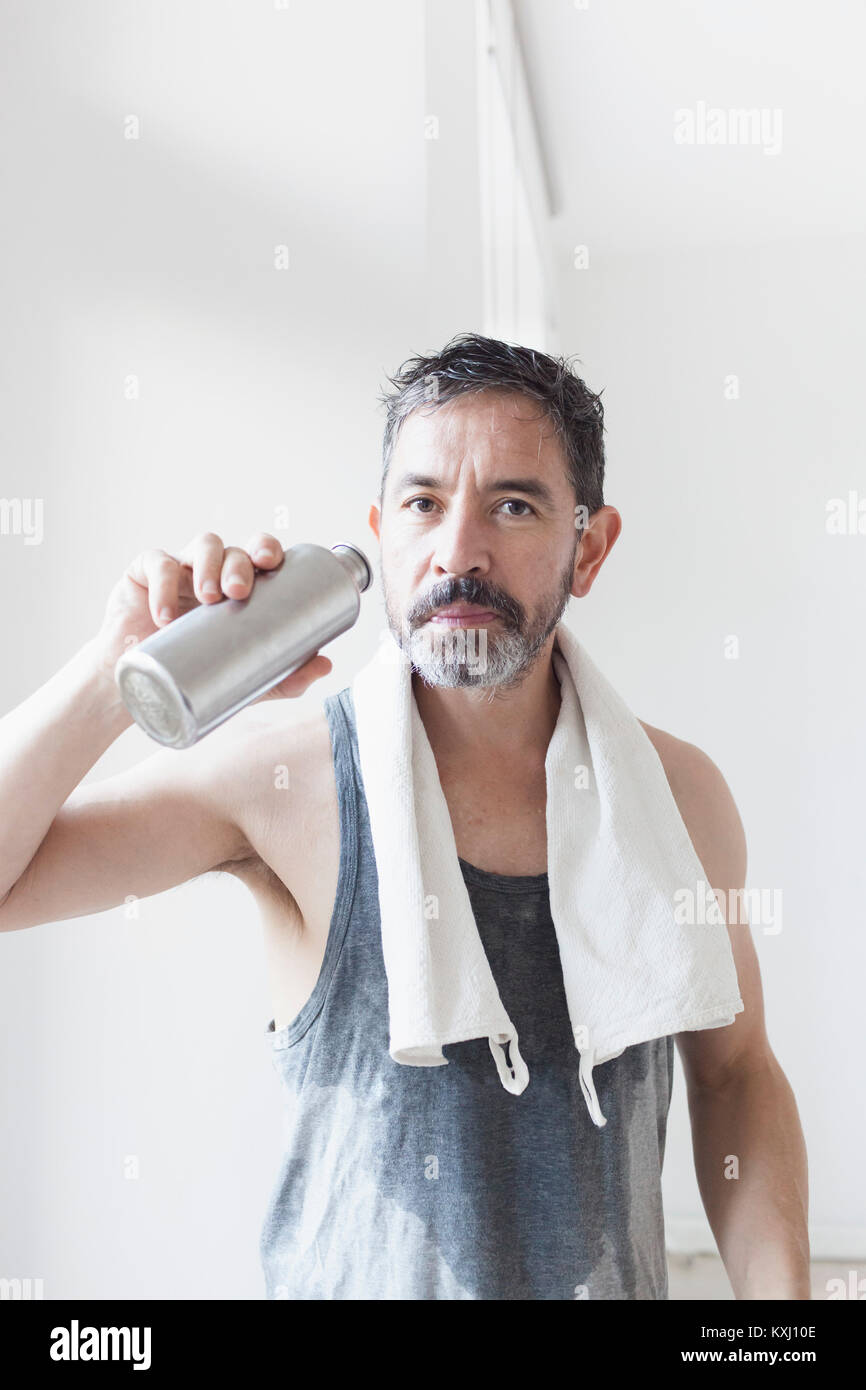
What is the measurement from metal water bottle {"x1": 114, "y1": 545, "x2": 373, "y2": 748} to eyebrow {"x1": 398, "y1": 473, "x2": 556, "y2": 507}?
0.63ft

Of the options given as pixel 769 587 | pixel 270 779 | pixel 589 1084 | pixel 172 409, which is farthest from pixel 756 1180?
pixel 769 587

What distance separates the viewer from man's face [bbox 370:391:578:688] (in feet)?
2.52

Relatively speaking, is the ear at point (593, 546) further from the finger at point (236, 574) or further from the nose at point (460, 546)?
the finger at point (236, 574)

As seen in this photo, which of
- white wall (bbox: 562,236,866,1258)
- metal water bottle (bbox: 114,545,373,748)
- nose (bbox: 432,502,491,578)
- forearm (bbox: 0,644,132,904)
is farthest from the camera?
white wall (bbox: 562,236,866,1258)

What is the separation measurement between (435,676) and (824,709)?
4.77ft

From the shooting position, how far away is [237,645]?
0.55m

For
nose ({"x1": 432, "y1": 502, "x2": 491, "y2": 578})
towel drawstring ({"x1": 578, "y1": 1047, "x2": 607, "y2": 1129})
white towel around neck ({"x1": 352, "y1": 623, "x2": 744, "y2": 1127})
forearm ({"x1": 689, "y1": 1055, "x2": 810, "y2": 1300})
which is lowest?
forearm ({"x1": 689, "y1": 1055, "x2": 810, "y2": 1300})

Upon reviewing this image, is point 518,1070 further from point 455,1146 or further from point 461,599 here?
point 461,599

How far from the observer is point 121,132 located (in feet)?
3.38

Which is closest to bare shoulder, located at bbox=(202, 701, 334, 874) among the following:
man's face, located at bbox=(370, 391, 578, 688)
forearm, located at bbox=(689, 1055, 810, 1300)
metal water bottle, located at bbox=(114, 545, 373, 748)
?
man's face, located at bbox=(370, 391, 578, 688)

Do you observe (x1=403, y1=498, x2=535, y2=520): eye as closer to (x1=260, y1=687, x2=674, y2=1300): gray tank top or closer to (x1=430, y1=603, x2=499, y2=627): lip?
(x1=430, y1=603, x2=499, y2=627): lip

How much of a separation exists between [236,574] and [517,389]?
362mm
